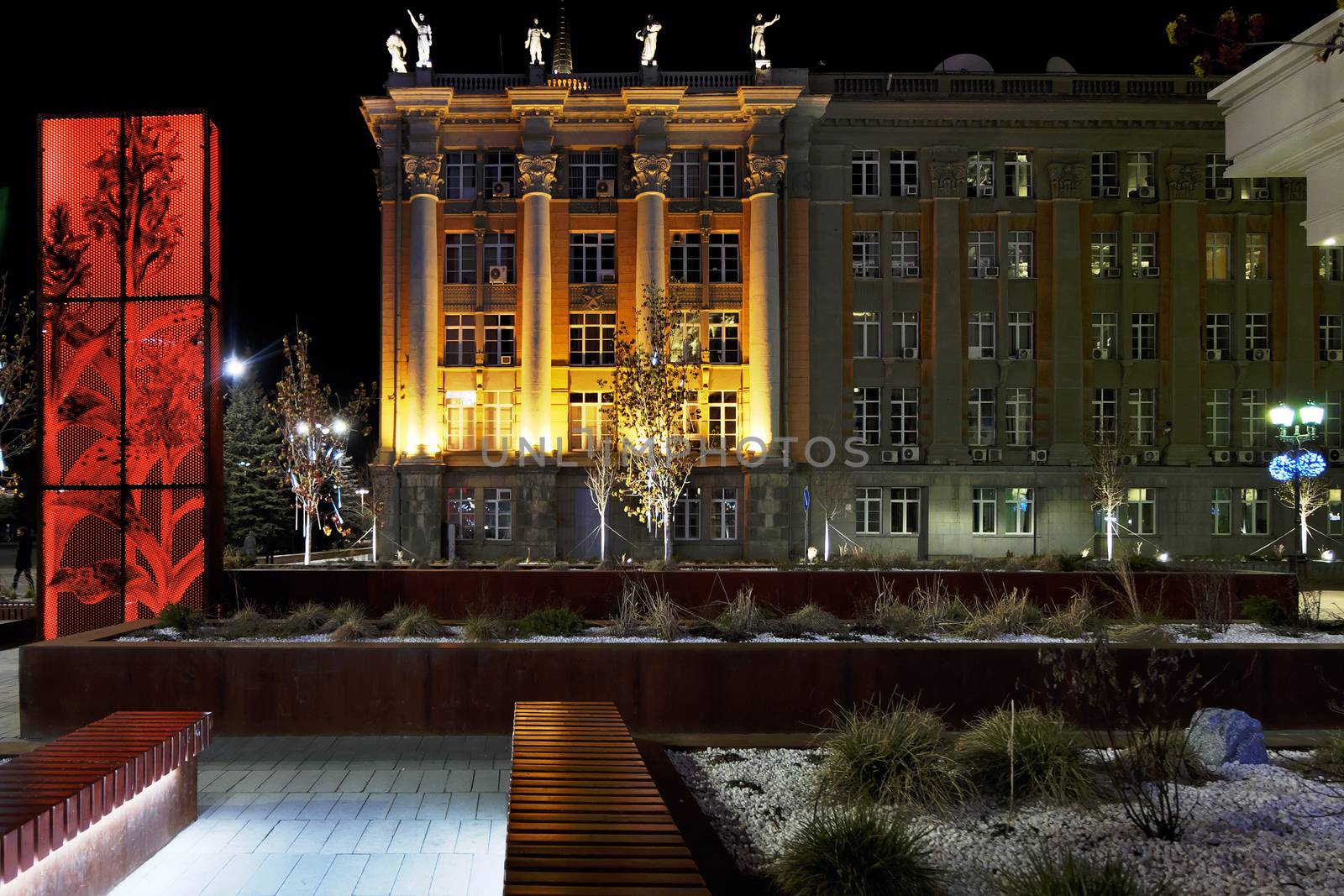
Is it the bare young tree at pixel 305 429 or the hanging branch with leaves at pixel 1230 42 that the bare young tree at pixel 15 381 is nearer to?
the bare young tree at pixel 305 429

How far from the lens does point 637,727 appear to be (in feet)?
31.9

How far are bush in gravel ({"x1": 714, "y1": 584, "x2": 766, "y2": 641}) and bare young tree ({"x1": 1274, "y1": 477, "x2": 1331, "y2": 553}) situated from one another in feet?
104

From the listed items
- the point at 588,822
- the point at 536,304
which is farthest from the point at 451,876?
the point at 536,304

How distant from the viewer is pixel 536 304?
126 feet

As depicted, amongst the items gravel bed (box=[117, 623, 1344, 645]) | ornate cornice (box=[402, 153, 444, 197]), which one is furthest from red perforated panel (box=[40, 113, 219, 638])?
ornate cornice (box=[402, 153, 444, 197])

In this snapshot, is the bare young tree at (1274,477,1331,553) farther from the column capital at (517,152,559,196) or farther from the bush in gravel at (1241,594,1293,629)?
the column capital at (517,152,559,196)

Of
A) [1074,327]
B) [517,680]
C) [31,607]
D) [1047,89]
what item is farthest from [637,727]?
[1047,89]

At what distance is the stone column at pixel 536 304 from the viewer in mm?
38344

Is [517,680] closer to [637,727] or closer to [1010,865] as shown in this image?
[637,727]

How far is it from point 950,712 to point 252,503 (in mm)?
36657

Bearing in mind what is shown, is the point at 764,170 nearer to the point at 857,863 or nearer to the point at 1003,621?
the point at 1003,621

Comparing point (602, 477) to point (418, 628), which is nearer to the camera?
point (418, 628)

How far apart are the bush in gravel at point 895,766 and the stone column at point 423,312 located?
109 feet

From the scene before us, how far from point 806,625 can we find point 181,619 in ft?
24.7
